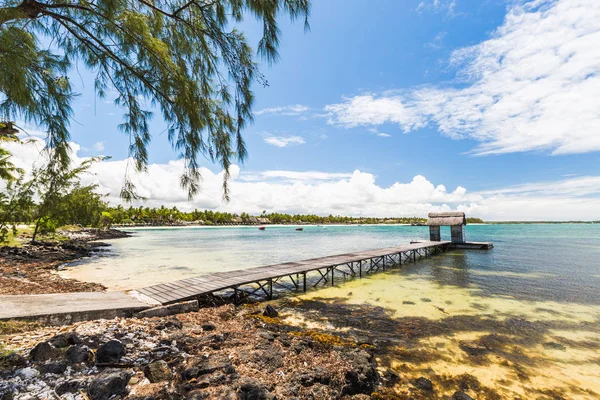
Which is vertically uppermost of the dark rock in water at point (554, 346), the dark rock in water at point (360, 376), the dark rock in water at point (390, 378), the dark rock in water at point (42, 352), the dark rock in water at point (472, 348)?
the dark rock in water at point (42, 352)

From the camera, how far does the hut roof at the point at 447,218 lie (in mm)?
25828

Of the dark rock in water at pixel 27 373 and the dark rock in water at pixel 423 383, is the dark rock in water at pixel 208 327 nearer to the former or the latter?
the dark rock in water at pixel 27 373

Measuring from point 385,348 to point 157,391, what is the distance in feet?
14.8

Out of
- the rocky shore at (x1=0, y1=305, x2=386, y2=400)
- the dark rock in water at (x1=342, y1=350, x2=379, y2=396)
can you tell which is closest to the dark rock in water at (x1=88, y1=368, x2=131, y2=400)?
the rocky shore at (x1=0, y1=305, x2=386, y2=400)

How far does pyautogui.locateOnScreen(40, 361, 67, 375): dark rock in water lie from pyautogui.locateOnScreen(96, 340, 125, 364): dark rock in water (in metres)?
0.40

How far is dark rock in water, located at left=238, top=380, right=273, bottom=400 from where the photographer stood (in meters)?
3.24

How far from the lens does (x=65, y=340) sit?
3963mm

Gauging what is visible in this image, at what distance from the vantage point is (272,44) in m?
3.32

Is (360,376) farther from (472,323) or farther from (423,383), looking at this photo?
(472,323)

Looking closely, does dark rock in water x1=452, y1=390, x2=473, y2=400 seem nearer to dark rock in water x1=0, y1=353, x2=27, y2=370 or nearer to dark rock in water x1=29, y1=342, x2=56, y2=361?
dark rock in water x1=29, y1=342, x2=56, y2=361

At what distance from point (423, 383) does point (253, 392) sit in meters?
3.00

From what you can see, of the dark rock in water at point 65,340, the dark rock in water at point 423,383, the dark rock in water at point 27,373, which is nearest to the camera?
the dark rock in water at point 27,373

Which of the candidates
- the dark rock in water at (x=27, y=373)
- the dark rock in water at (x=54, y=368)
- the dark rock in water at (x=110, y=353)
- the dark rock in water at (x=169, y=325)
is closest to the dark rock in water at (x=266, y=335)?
the dark rock in water at (x=169, y=325)

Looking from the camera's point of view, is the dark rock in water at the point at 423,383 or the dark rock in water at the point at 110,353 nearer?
the dark rock in water at the point at 110,353
